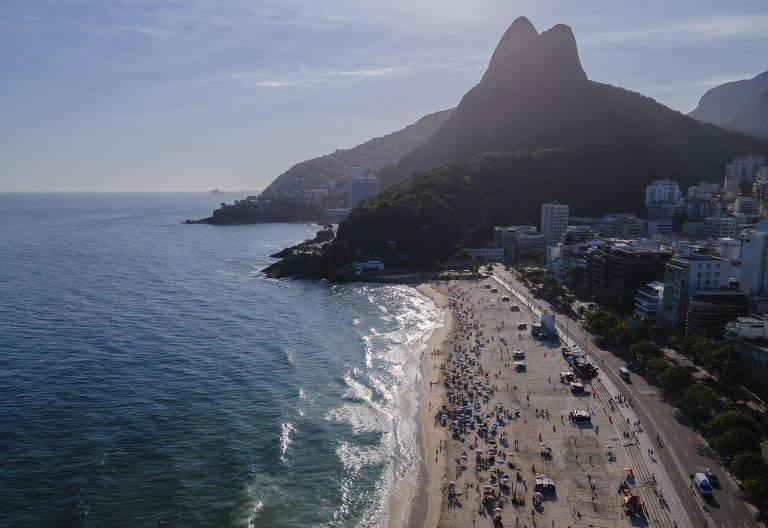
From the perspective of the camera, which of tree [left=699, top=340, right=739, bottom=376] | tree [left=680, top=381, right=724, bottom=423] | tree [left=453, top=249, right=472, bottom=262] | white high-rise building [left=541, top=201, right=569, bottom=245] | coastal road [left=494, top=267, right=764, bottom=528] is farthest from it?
white high-rise building [left=541, top=201, right=569, bottom=245]

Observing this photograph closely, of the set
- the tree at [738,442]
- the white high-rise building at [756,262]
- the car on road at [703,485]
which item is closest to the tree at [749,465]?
the tree at [738,442]

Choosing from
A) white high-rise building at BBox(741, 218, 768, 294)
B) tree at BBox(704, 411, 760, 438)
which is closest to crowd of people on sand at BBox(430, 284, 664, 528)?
tree at BBox(704, 411, 760, 438)

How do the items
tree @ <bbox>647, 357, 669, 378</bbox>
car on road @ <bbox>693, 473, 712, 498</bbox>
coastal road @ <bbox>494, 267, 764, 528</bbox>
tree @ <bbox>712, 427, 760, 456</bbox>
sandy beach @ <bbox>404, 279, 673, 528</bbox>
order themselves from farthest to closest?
tree @ <bbox>647, 357, 669, 378</bbox>
tree @ <bbox>712, 427, 760, 456</bbox>
sandy beach @ <bbox>404, 279, 673, 528</bbox>
car on road @ <bbox>693, 473, 712, 498</bbox>
coastal road @ <bbox>494, 267, 764, 528</bbox>

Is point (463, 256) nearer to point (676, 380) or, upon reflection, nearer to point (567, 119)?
point (676, 380)

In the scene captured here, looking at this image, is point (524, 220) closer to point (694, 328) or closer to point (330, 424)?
point (694, 328)

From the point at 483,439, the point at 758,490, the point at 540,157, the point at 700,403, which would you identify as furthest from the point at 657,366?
the point at 540,157

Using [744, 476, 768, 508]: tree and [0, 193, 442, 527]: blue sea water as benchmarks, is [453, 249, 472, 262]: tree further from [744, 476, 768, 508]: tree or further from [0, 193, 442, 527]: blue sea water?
[744, 476, 768, 508]: tree

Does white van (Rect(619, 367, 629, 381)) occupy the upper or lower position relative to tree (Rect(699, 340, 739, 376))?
lower
